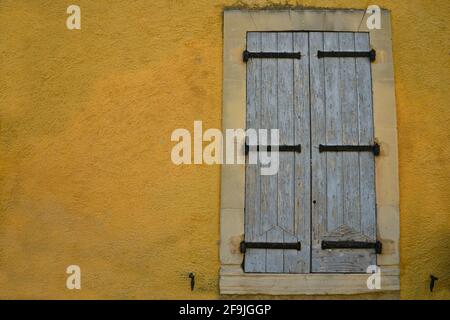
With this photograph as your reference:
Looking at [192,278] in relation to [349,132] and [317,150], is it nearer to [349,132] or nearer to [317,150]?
[317,150]

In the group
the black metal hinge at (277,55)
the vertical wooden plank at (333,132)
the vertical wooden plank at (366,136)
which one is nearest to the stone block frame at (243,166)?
the vertical wooden plank at (366,136)

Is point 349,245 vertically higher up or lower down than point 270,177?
lower down

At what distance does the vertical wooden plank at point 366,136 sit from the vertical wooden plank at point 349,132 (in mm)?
34

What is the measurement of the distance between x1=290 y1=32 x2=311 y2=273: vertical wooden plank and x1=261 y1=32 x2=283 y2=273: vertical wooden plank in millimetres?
105

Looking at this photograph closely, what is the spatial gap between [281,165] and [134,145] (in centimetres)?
123

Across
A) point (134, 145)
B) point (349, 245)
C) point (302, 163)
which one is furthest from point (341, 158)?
point (134, 145)

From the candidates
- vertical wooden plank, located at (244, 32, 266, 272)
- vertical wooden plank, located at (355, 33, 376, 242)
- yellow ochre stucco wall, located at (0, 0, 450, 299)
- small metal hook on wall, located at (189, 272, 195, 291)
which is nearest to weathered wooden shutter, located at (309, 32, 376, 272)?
vertical wooden plank, located at (355, 33, 376, 242)

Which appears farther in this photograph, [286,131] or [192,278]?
[286,131]

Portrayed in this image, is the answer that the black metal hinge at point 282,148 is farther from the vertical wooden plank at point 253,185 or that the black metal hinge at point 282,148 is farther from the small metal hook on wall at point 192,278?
the small metal hook on wall at point 192,278

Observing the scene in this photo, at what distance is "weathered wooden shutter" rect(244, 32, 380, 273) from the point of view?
388 centimetres

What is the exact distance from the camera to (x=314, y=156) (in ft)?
13.0

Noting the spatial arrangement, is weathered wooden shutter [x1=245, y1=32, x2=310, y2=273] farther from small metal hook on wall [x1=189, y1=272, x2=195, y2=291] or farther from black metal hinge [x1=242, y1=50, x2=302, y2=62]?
small metal hook on wall [x1=189, y1=272, x2=195, y2=291]

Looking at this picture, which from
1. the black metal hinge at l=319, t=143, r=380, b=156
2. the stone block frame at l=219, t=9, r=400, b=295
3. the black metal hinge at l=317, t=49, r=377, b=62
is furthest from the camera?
the black metal hinge at l=317, t=49, r=377, b=62
